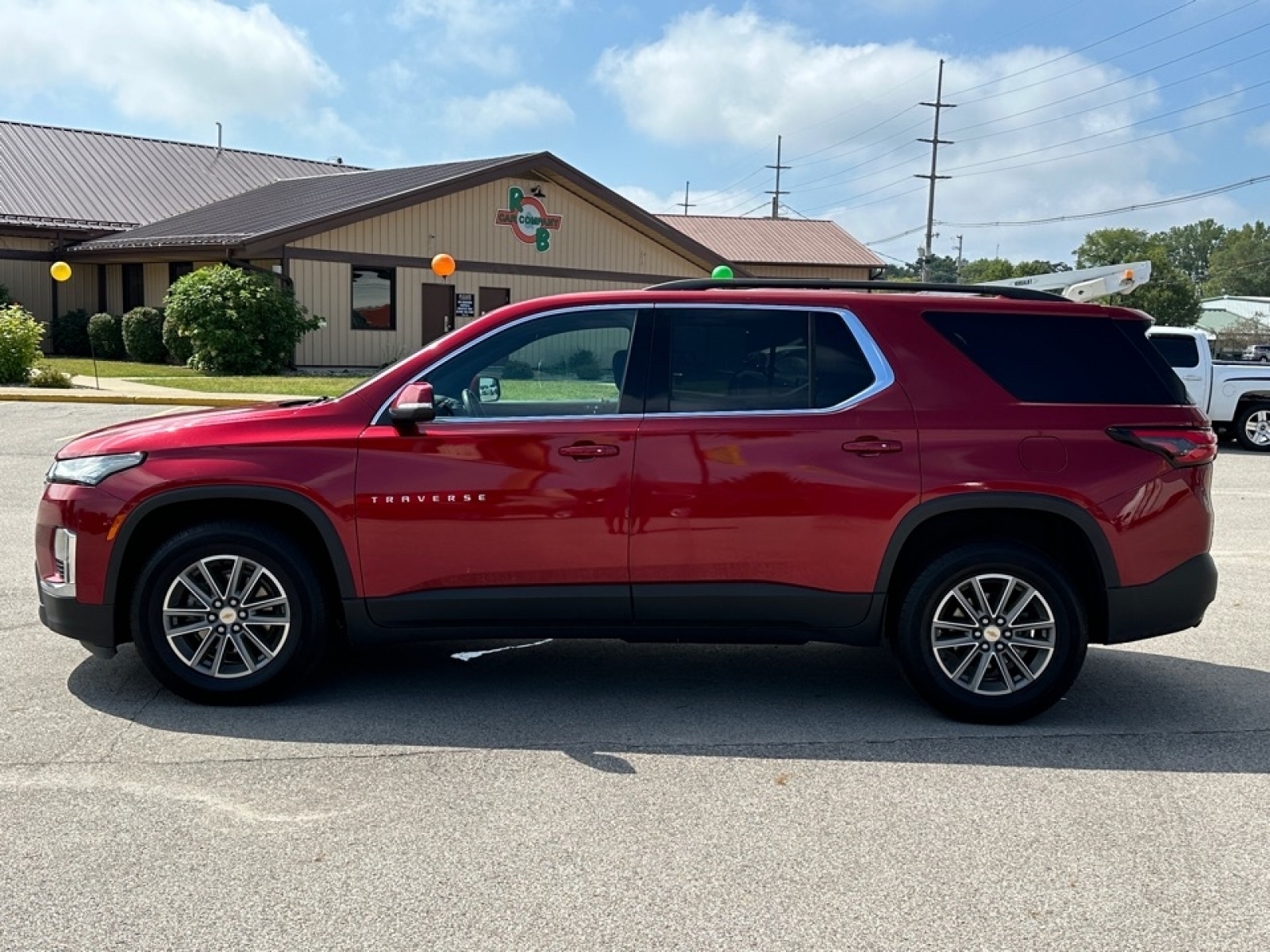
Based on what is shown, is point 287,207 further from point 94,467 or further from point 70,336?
point 94,467

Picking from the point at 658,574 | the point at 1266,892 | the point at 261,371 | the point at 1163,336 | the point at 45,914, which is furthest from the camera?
the point at 261,371

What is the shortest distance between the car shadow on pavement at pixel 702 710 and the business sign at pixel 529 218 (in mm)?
27495

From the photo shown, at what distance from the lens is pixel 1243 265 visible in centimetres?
15775

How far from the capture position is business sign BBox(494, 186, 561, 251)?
108 feet

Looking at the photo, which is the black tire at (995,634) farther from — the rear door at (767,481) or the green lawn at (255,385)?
the green lawn at (255,385)

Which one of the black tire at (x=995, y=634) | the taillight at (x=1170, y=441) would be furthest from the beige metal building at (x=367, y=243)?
the taillight at (x=1170, y=441)

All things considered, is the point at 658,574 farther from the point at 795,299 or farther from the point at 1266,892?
the point at 1266,892

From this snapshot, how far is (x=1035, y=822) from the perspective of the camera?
438cm

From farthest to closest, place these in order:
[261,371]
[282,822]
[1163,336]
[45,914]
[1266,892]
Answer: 1. [261,371]
2. [1163,336]
3. [282,822]
4. [1266,892]
5. [45,914]

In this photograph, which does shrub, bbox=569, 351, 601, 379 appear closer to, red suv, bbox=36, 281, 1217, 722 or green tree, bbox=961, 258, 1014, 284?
red suv, bbox=36, 281, 1217, 722

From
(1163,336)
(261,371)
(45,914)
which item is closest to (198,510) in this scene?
(45,914)

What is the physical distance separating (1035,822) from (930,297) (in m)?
2.35

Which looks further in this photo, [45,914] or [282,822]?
[282,822]

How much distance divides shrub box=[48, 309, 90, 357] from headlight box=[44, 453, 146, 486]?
30.2 meters
